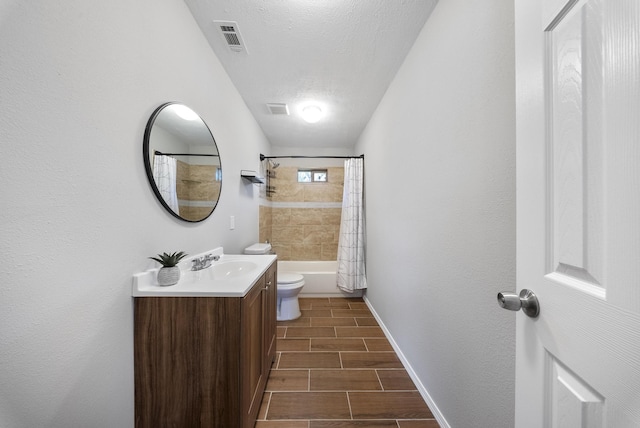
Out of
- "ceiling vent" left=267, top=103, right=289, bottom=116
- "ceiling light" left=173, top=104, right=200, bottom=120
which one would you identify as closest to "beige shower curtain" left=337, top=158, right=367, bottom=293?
"ceiling vent" left=267, top=103, right=289, bottom=116

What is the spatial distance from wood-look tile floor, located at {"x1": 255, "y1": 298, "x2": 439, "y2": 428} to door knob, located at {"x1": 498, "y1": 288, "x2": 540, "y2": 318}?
122 centimetres

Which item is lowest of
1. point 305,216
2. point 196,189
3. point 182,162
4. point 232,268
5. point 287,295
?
point 287,295

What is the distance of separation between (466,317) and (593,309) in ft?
2.53

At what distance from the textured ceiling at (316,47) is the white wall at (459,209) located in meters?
0.22

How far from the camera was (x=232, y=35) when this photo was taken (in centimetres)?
162

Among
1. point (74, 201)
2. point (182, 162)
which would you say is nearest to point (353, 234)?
point (182, 162)

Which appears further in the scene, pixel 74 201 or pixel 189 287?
pixel 189 287

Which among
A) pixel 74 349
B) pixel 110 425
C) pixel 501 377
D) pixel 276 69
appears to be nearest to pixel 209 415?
pixel 110 425

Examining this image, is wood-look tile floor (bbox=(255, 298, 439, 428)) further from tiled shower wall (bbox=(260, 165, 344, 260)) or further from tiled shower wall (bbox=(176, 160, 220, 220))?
tiled shower wall (bbox=(260, 165, 344, 260))

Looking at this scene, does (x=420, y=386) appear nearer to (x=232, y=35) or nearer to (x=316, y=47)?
(x=316, y=47)

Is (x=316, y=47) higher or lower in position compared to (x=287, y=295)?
higher

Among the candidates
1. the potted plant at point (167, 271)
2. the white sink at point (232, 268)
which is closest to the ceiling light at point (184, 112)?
the potted plant at point (167, 271)

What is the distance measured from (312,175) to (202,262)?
9.82 feet

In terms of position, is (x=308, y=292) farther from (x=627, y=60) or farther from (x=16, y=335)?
(x=627, y=60)
